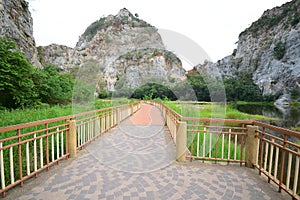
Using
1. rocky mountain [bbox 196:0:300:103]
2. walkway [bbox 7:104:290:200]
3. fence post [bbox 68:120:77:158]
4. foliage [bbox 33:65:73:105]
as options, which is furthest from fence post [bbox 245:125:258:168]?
rocky mountain [bbox 196:0:300:103]

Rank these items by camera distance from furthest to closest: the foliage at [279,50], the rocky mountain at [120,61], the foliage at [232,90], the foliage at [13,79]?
1. the foliage at [279,50]
2. the foliage at [232,90]
3. the rocky mountain at [120,61]
4. the foliage at [13,79]

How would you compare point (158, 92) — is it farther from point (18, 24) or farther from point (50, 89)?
point (50, 89)

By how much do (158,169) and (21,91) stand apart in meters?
6.50

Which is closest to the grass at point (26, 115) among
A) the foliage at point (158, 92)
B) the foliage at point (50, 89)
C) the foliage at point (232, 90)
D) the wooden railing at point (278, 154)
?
the foliage at point (50, 89)

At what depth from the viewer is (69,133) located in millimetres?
3543

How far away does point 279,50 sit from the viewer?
4659cm

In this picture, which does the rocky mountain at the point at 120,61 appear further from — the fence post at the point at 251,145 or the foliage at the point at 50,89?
the fence post at the point at 251,145

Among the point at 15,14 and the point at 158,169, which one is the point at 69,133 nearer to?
the point at 158,169

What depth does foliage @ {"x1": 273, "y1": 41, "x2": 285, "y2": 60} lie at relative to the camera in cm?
4606

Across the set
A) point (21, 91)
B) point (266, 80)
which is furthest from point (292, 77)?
point (21, 91)

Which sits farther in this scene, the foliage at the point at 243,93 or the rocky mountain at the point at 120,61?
the foliage at the point at 243,93

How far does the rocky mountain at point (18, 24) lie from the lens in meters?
12.5

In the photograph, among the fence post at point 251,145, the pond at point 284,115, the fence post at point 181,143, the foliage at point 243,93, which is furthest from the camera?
the foliage at point 243,93

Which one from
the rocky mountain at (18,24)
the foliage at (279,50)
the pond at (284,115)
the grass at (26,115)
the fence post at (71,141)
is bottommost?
the pond at (284,115)
